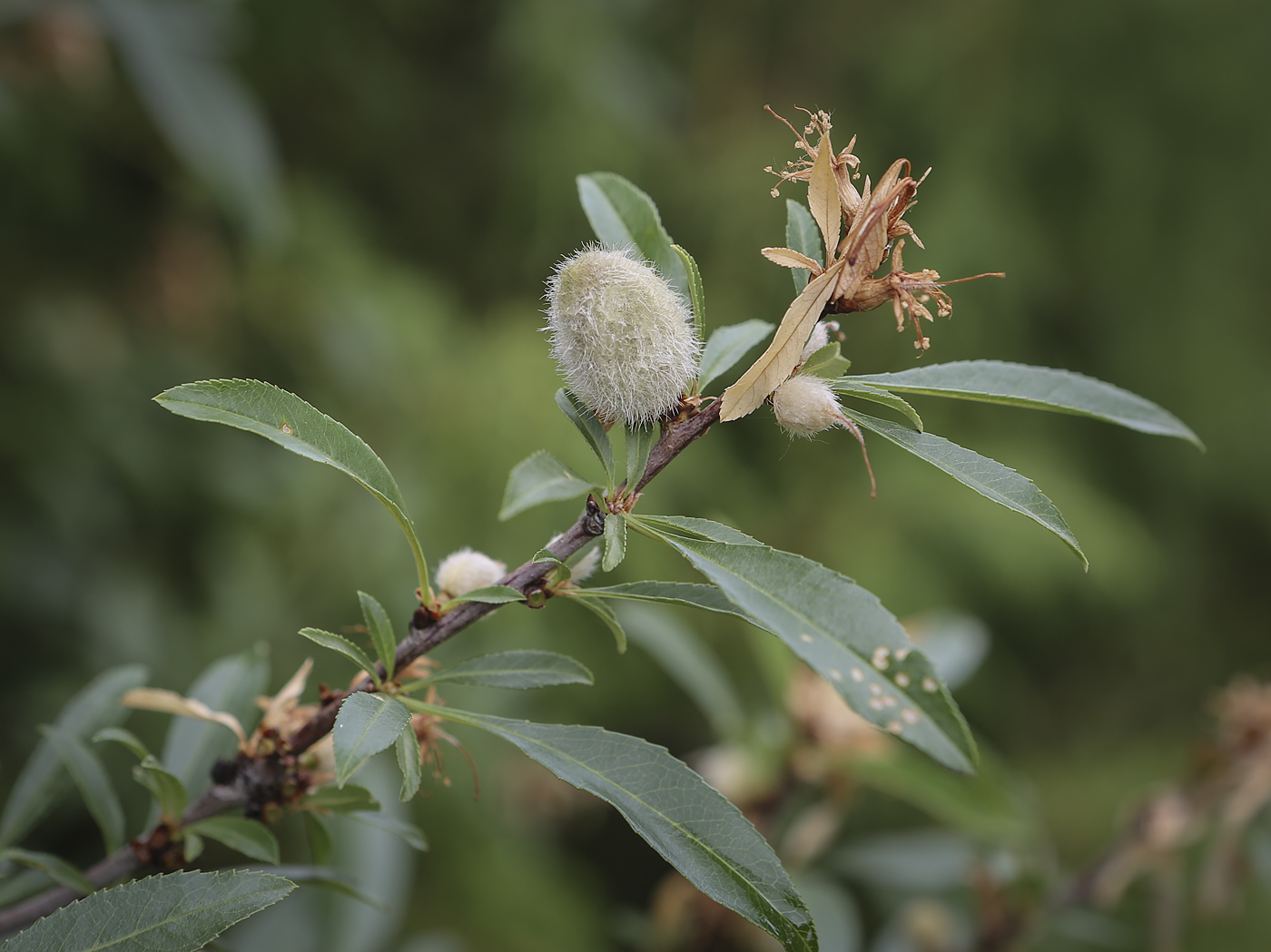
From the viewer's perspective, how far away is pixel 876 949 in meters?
1.32

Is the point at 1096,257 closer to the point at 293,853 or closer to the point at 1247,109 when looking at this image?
the point at 1247,109

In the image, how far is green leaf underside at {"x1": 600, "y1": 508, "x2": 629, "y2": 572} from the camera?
51cm

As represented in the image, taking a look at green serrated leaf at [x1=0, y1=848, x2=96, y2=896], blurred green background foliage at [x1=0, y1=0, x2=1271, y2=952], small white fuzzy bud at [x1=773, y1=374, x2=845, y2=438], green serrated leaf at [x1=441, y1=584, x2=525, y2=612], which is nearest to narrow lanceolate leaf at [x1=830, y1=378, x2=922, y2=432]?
small white fuzzy bud at [x1=773, y1=374, x2=845, y2=438]

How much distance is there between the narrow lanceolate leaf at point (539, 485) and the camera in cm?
55

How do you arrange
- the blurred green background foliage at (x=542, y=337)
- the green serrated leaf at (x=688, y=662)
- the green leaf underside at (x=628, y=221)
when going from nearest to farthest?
the green leaf underside at (x=628, y=221), the green serrated leaf at (x=688, y=662), the blurred green background foliage at (x=542, y=337)

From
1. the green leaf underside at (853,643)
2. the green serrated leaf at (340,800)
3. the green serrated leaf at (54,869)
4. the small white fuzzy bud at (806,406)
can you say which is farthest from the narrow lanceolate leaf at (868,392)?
the green serrated leaf at (54,869)

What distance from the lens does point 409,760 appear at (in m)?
0.52

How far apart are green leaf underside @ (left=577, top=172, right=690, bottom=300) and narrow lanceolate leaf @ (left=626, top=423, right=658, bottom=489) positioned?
0.36 ft

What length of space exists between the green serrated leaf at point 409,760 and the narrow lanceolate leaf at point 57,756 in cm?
34

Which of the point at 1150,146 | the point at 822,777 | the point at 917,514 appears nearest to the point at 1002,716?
the point at 917,514

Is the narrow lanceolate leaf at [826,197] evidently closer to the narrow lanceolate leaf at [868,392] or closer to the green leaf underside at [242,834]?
the narrow lanceolate leaf at [868,392]

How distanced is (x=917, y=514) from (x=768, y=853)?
206 centimetres

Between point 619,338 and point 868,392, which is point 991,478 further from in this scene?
point 619,338

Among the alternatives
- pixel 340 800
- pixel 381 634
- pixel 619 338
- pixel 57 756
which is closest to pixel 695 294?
pixel 619 338
